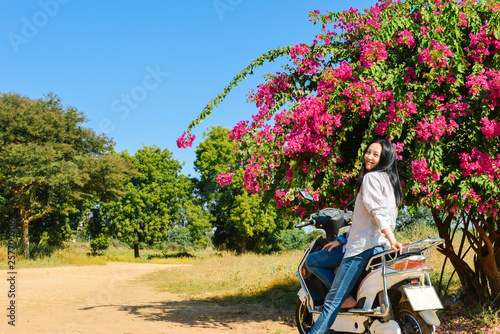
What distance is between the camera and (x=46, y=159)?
2395 cm

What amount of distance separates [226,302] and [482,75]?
7.24 meters

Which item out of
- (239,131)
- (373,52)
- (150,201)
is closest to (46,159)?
(150,201)

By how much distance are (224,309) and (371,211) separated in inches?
243

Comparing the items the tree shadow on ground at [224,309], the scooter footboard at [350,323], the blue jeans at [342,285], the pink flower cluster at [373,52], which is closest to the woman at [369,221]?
the blue jeans at [342,285]

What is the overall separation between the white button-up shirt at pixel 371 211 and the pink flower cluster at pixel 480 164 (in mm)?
2349

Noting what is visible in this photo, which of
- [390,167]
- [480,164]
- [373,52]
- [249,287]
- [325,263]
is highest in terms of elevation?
[373,52]

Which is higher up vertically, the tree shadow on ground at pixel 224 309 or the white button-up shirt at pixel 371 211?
the white button-up shirt at pixel 371 211

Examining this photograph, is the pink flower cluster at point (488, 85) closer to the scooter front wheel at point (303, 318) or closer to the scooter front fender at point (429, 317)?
the scooter front fender at point (429, 317)

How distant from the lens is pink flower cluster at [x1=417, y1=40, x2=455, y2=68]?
229 inches

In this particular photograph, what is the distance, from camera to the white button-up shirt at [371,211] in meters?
3.78

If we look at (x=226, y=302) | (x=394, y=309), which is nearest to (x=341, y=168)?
(x=394, y=309)

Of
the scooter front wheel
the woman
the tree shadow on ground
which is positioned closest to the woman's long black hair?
the woman

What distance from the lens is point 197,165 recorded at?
4459 cm

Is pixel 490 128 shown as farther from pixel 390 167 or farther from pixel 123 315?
pixel 123 315
